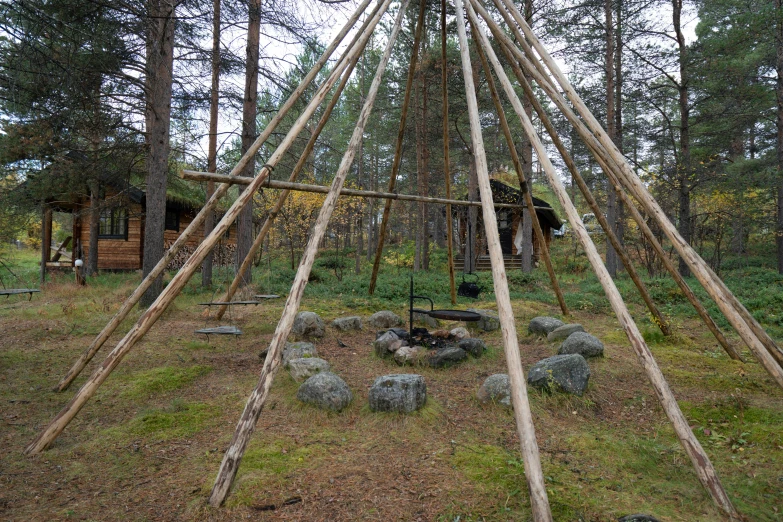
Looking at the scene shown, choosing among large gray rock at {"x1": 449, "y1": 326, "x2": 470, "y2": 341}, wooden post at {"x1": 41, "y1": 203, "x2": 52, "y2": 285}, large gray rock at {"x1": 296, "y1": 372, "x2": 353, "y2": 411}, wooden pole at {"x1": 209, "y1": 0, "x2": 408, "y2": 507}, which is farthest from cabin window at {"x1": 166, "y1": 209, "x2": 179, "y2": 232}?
wooden pole at {"x1": 209, "y1": 0, "x2": 408, "y2": 507}

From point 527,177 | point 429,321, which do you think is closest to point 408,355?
point 429,321

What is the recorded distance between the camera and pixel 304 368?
4957 mm

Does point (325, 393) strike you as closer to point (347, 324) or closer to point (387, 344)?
point (387, 344)

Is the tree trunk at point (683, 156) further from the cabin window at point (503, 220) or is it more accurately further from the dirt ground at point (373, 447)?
the cabin window at point (503, 220)

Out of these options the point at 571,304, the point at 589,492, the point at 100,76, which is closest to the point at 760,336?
the point at 589,492

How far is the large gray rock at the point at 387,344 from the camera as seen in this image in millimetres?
6238

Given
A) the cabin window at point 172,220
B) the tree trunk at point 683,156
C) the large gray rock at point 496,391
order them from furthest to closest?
the cabin window at point 172,220 → the tree trunk at point 683,156 → the large gray rock at point 496,391

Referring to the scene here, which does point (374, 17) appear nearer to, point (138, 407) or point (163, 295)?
point (163, 295)

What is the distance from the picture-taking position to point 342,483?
2973 millimetres

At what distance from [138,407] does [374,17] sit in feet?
15.7

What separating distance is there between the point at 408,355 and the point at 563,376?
7.07 ft

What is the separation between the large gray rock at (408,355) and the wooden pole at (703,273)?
3.45 m

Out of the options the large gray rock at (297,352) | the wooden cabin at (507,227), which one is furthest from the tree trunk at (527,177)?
the large gray rock at (297,352)

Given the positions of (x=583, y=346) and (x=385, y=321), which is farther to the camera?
(x=385, y=321)
